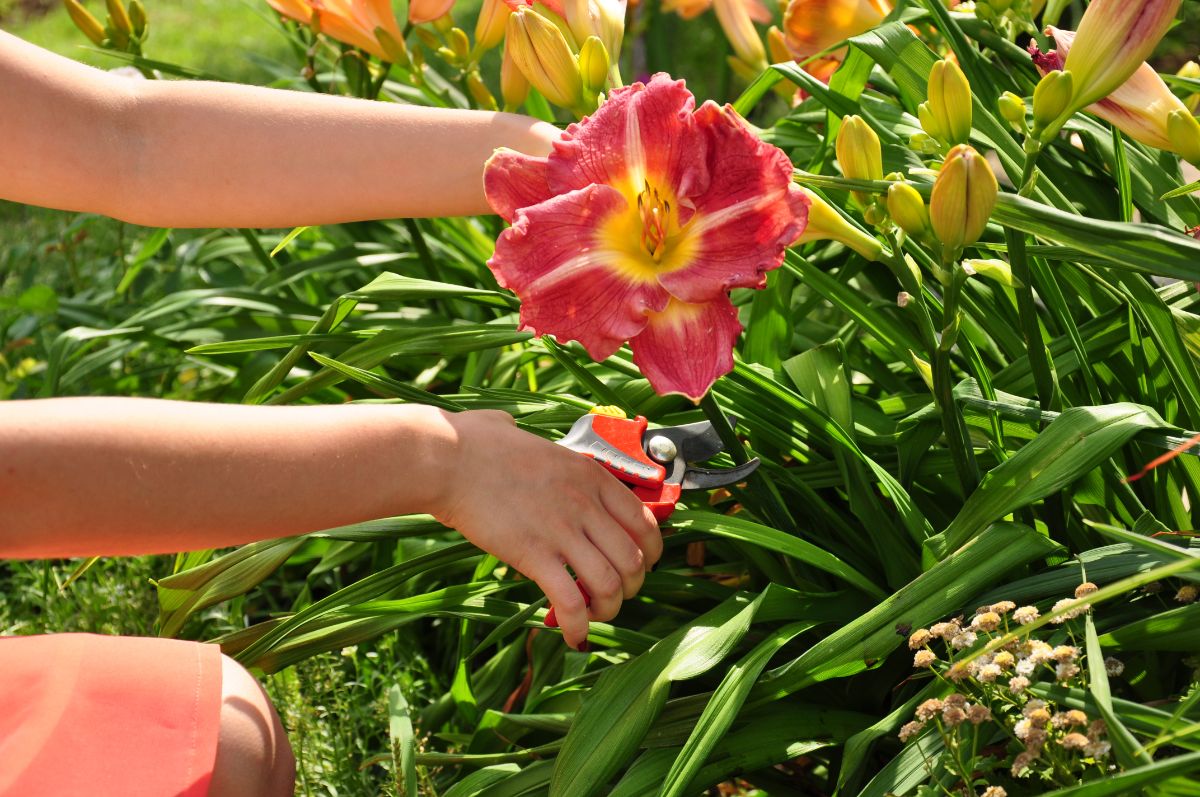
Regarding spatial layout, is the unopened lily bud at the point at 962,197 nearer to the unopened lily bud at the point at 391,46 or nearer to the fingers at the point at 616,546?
the fingers at the point at 616,546

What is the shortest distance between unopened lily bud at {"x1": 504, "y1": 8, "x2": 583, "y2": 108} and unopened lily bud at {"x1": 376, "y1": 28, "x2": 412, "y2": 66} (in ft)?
1.71

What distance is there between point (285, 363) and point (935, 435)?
76cm

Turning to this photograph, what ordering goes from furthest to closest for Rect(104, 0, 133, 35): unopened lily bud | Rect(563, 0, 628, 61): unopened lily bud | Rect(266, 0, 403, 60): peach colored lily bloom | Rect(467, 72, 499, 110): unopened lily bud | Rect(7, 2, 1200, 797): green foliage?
Rect(104, 0, 133, 35): unopened lily bud
Rect(467, 72, 499, 110): unopened lily bud
Rect(266, 0, 403, 60): peach colored lily bloom
Rect(563, 0, 628, 61): unopened lily bud
Rect(7, 2, 1200, 797): green foliage

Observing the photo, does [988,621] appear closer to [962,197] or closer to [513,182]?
[962,197]

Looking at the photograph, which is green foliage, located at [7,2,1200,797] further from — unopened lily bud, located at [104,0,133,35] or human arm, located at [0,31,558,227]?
unopened lily bud, located at [104,0,133,35]

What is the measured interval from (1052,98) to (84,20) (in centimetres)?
150

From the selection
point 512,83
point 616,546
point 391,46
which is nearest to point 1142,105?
point 616,546

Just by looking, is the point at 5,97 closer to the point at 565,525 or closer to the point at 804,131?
the point at 565,525


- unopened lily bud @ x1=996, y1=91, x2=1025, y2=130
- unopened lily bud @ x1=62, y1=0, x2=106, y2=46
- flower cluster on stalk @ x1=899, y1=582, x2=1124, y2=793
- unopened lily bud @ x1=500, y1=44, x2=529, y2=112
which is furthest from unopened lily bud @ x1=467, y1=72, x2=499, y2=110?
flower cluster on stalk @ x1=899, y1=582, x2=1124, y2=793

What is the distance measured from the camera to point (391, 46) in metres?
1.60

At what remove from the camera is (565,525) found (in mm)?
971

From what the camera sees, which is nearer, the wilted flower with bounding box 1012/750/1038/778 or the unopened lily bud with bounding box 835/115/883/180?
the wilted flower with bounding box 1012/750/1038/778

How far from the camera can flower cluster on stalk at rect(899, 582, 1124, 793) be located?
2.77 feet

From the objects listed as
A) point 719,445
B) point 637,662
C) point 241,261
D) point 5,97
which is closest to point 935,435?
point 719,445
